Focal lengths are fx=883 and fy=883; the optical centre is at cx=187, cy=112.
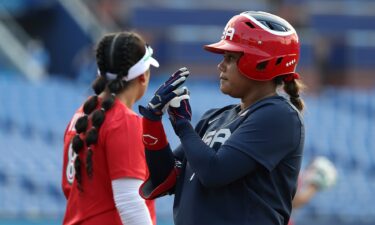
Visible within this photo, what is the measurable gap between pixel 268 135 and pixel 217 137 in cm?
21

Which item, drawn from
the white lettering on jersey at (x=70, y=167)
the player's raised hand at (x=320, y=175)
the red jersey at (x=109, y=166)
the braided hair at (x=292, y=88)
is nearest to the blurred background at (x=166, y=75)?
the player's raised hand at (x=320, y=175)

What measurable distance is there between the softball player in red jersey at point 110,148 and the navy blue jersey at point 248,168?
53 cm

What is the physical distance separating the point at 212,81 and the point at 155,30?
171 cm

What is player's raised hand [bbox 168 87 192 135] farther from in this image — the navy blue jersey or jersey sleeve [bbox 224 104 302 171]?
jersey sleeve [bbox 224 104 302 171]

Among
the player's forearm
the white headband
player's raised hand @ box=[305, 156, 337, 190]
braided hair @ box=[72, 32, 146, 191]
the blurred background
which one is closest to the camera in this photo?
the player's forearm

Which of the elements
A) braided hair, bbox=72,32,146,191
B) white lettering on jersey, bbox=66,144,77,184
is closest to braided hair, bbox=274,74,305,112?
braided hair, bbox=72,32,146,191

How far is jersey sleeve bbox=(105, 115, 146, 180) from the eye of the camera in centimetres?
367

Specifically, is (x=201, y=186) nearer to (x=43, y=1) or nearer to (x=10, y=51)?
(x=10, y=51)

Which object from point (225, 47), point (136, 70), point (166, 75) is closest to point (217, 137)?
point (225, 47)

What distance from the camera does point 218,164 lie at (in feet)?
9.91

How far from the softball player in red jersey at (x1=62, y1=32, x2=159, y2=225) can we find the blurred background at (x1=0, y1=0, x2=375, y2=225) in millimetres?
6294

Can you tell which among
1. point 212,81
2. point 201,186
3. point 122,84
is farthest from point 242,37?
point 212,81

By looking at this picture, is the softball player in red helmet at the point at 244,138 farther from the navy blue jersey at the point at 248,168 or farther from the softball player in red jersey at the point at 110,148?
the softball player in red jersey at the point at 110,148

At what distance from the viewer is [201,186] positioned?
3152mm
